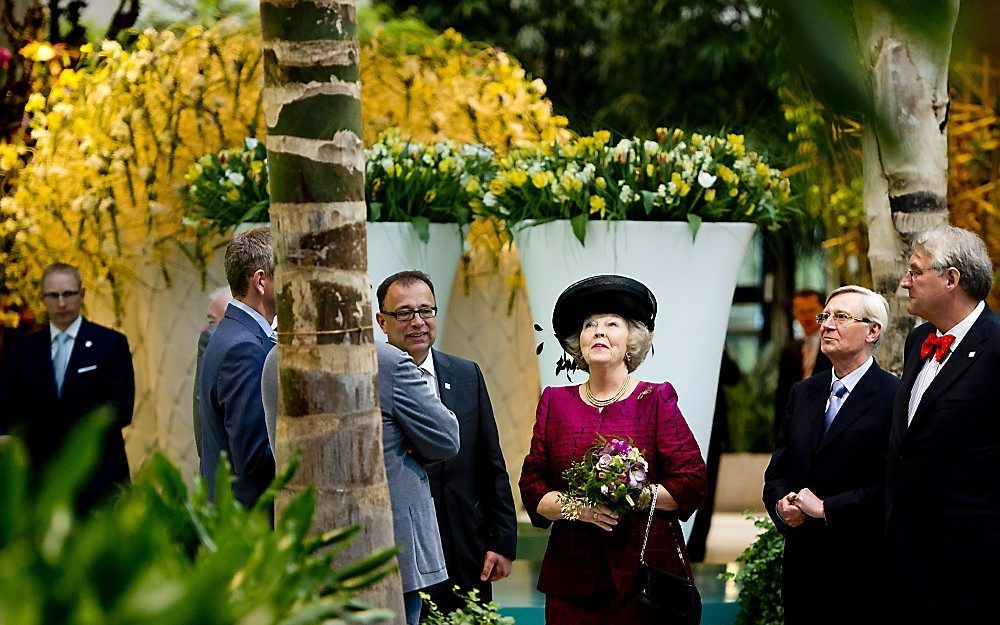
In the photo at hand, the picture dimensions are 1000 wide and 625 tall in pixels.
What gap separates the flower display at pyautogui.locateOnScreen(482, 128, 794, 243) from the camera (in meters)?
4.85

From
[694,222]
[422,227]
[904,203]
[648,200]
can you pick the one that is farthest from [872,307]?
[422,227]

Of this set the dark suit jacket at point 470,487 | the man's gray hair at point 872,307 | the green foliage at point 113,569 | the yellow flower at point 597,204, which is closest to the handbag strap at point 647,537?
the dark suit jacket at point 470,487

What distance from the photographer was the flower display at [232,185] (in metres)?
5.11

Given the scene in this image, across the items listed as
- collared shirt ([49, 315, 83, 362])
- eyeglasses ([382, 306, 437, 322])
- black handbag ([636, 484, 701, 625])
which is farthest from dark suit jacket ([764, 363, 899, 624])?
collared shirt ([49, 315, 83, 362])

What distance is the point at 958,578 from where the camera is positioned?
11.7 feet

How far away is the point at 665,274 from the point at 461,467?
50.5 inches

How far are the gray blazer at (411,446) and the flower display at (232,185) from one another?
1.98m

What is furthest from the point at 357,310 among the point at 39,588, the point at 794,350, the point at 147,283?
the point at 794,350

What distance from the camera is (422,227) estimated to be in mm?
5059

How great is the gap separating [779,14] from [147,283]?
543 centimetres

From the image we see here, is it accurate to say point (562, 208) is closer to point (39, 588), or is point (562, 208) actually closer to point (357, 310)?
point (357, 310)

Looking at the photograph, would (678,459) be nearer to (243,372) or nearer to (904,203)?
(904,203)

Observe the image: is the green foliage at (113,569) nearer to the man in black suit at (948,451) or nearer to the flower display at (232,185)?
the man in black suit at (948,451)

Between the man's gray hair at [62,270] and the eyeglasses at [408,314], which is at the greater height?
the man's gray hair at [62,270]
